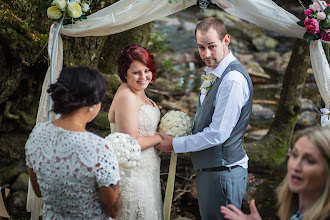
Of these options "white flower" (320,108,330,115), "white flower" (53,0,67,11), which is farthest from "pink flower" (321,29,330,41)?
"white flower" (53,0,67,11)

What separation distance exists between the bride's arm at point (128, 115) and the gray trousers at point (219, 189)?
564 mm

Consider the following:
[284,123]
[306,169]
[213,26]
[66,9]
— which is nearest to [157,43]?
[284,123]

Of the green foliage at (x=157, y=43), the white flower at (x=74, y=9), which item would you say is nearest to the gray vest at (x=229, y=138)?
the white flower at (x=74, y=9)

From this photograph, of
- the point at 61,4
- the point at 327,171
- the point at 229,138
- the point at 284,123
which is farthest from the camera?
the point at 284,123

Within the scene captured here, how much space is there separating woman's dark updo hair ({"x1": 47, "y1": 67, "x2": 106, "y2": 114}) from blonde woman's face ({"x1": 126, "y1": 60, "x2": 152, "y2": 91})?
1.08 meters

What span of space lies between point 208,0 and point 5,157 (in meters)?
3.36

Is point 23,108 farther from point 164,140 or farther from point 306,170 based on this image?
point 306,170

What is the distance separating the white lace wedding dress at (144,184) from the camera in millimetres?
3326

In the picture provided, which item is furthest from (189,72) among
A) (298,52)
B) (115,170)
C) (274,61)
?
(115,170)

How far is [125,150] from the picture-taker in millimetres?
2809

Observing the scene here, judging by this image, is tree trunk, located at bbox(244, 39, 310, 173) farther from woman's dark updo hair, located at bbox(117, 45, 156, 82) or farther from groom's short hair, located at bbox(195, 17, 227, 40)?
woman's dark updo hair, located at bbox(117, 45, 156, 82)

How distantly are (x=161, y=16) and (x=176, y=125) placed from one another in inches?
39.7

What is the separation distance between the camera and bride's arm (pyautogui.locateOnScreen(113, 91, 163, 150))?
3.23m

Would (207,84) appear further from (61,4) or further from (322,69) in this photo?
(61,4)
